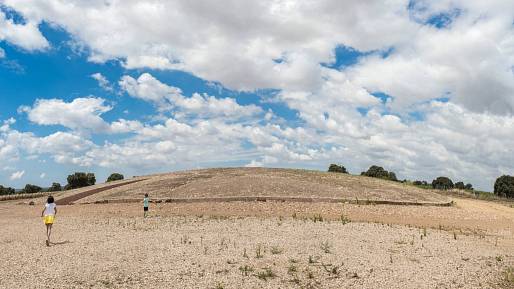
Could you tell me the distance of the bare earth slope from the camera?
129ft

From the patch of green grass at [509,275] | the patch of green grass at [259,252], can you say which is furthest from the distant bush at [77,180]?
the patch of green grass at [509,275]

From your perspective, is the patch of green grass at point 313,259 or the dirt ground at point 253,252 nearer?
the dirt ground at point 253,252

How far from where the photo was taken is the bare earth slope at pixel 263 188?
39.2 m

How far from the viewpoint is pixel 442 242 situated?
65.7 feet

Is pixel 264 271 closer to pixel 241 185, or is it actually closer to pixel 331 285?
pixel 331 285

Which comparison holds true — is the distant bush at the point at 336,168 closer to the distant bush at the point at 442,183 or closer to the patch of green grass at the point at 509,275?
the distant bush at the point at 442,183

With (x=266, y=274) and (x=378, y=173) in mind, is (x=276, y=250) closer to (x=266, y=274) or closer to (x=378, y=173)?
(x=266, y=274)

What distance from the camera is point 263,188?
4053 centimetres

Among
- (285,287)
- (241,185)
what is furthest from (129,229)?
(241,185)

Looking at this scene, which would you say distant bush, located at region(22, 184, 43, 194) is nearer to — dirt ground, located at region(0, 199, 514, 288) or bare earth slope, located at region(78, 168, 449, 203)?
bare earth slope, located at region(78, 168, 449, 203)

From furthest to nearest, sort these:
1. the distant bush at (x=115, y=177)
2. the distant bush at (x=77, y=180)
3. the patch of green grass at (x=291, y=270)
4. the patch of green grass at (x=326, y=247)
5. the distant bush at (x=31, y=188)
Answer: the distant bush at (x=77, y=180) < the distant bush at (x=31, y=188) < the distant bush at (x=115, y=177) < the patch of green grass at (x=326, y=247) < the patch of green grass at (x=291, y=270)

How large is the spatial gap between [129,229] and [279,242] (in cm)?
893

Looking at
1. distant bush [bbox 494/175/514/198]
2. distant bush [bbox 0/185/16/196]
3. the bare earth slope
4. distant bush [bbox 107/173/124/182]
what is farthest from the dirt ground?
distant bush [bbox 0/185/16/196]

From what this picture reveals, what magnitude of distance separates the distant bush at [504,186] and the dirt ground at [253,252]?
55250mm
